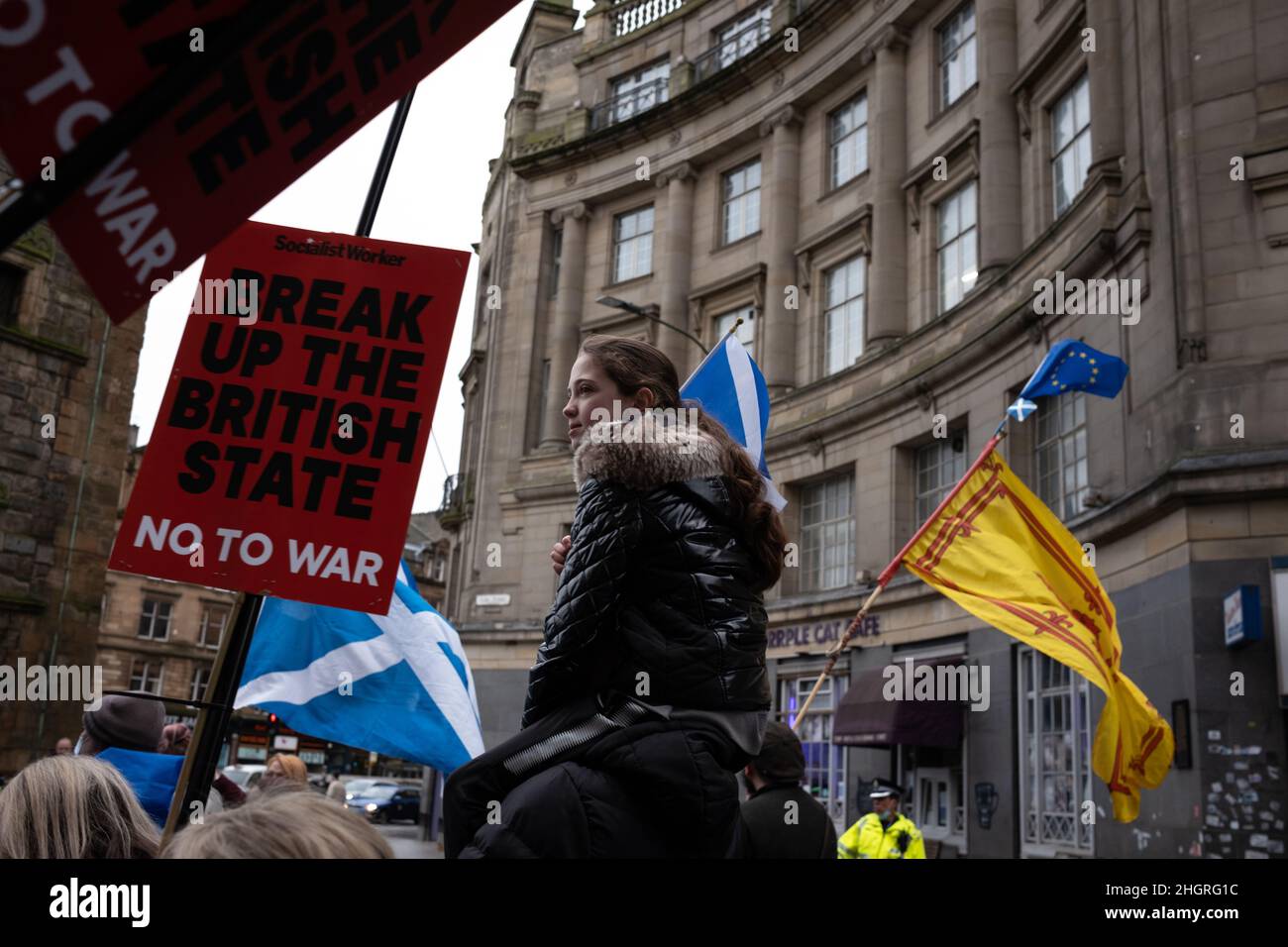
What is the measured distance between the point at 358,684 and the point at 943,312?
1814 centimetres

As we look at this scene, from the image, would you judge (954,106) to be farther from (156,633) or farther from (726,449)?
(156,633)

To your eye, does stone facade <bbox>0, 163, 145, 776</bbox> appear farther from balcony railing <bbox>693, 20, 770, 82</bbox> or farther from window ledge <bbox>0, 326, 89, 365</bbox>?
balcony railing <bbox>693, 20, 770, 82</bbox>

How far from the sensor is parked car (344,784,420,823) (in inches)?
1602

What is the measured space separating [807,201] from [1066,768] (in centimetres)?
1628

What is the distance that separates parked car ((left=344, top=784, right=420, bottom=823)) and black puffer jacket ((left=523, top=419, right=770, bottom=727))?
3946 cm

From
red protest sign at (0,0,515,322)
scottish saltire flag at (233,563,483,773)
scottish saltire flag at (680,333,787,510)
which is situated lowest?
scottish saltire flag at (233,563,483,773)

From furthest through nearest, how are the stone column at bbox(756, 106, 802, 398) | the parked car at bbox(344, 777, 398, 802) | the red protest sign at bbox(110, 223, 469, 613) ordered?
the parked car at bbox(344, 777, 398, 802) < the stone column at bbox(756, 106, 802, 398) < the red protest sign at bbox(110, 223, 469, 613)

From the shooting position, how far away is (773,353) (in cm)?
2783

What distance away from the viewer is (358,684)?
637cm

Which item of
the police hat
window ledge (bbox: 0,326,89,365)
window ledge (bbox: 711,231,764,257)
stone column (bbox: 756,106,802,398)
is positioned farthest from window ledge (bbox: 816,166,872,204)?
window ledge (bbox: 0,326,89,365)

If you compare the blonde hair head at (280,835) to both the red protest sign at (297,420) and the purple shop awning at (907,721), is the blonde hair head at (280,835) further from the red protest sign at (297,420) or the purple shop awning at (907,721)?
the purple shop awning at (907,721)

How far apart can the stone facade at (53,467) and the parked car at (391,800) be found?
18164mm

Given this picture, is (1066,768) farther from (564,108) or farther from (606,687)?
(564,108)

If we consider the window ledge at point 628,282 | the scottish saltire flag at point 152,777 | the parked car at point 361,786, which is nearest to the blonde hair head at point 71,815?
the scottish saltire flag at point 152,777
